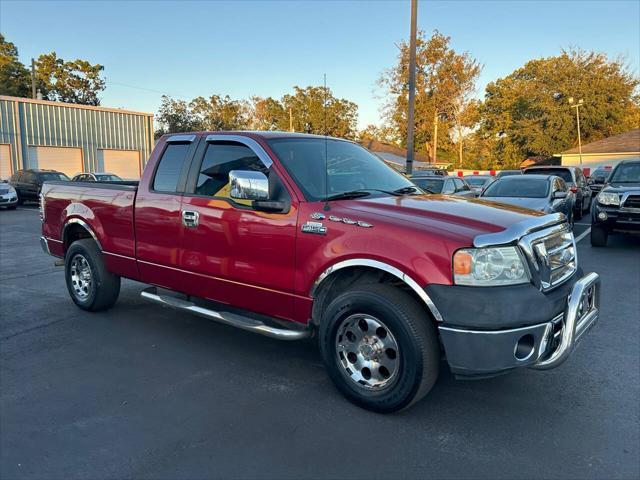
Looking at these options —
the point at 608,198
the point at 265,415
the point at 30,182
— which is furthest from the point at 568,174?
the point at 30,182

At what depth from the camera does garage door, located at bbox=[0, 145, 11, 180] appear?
27.9 meters

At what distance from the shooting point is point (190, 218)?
14.6 feet

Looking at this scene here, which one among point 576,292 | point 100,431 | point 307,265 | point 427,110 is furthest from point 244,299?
point 427,110

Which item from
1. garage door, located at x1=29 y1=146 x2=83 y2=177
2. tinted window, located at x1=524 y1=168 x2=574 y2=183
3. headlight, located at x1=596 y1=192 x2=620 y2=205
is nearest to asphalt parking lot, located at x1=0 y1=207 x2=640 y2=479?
headlight, located at x1=596 y1=192 x2=620 y2=205

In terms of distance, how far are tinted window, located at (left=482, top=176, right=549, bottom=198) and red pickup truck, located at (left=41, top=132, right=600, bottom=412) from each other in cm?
711

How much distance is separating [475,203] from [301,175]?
1416 millimetres

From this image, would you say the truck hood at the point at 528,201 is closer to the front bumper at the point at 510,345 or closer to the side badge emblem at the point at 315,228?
the front bumper at the point at 510,345

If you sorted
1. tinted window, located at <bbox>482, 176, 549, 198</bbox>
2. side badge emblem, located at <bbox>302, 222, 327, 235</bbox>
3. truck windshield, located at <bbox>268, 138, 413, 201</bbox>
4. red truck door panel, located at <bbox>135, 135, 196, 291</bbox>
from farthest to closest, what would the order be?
tinted window, located at <bbox>482, 176, 549, 198</bbox>
red truck door panel, located at <bbox>135, 135, 196, 291</bbox>
truck windshield, located at <bbox>268, 138, 413, 201</bbox>
side badge emblem, located at <bbox>302, 222, 327, 235</bbox>

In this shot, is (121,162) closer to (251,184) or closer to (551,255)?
(251,184)

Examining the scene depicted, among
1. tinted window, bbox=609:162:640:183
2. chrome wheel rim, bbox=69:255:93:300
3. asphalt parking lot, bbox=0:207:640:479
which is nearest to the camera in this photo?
asphalt parking lot, bbox=0:207:640:479

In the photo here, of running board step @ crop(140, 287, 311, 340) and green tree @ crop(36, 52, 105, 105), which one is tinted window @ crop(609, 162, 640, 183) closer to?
running board step @ crop(140, 287, 311, 340)

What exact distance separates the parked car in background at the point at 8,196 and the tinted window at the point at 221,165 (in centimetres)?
1892

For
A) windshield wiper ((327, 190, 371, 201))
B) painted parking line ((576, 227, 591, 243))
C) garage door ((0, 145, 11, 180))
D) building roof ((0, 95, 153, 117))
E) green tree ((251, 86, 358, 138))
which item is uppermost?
green tree ((251, 86, 358, 138))

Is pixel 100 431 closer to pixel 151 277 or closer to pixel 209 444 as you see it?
pixel 209 444
